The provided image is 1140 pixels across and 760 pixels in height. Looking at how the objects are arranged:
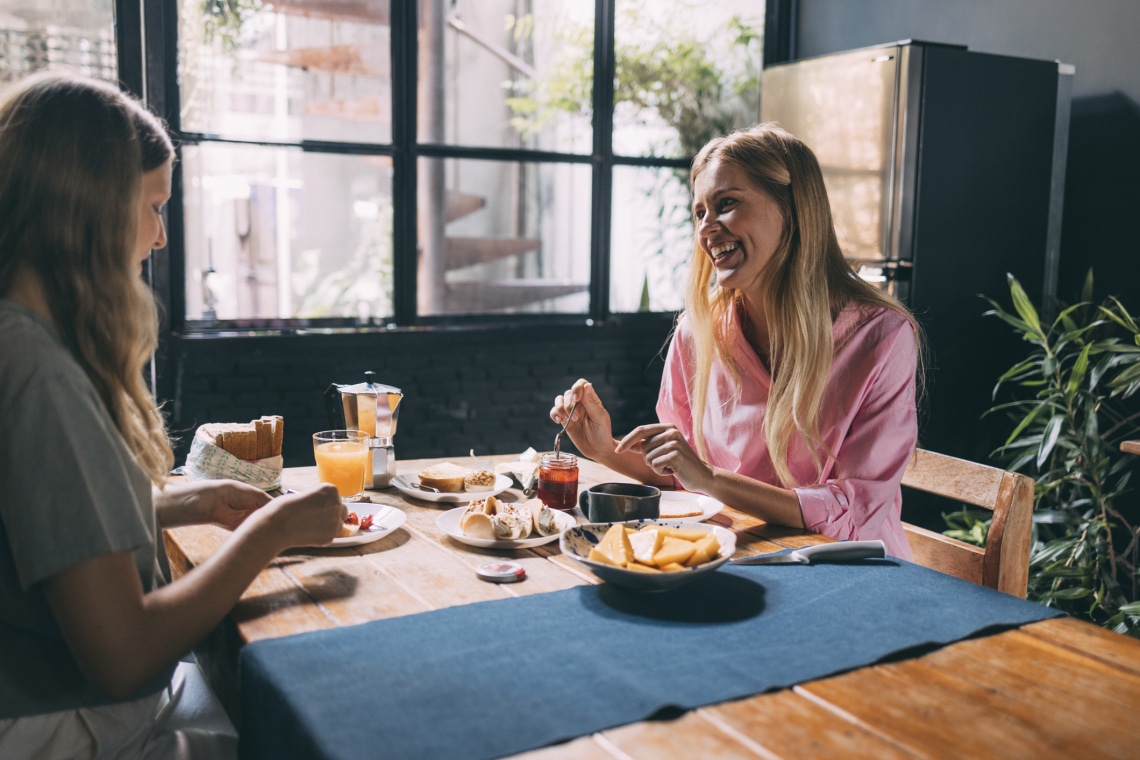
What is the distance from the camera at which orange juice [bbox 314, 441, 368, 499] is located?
5.84 ft

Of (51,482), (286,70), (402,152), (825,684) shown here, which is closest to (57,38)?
(286,70)

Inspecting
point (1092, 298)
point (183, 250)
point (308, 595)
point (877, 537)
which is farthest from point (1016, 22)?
point (308, 595)

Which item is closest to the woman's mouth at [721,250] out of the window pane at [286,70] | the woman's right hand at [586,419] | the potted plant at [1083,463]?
the woman's right hand at [586,419]

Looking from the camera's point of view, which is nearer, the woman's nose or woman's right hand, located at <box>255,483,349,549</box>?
woman's right hand, located at <box>255,483,349,549</box>

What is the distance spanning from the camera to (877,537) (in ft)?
5.65

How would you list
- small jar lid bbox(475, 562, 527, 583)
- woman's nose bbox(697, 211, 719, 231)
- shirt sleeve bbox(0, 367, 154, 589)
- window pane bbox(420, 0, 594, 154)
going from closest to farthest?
1. shirt sleeve bbox(0, 367, 154, 589)
2. small jar lid bbox(475, 562, 527, 583)
3. woman's nose bbox(697, 211, 719, 231)
4. window pane bbox(420, 0, 594, 154)

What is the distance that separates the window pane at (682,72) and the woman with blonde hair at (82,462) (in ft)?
10.8

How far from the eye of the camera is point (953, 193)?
338 cm

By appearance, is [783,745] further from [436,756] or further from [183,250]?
[183,250]

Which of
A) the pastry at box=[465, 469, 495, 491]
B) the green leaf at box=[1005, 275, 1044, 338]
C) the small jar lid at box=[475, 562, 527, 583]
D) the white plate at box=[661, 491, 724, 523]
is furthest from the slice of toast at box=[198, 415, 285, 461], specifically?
the green leaf at box=[1005, 275, 1044, 338]

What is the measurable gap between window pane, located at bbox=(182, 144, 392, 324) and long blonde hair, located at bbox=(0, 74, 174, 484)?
2579mm

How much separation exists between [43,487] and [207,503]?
488 mm

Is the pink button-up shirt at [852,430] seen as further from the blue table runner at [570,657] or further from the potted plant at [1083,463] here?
the potted plant at [1083,463]

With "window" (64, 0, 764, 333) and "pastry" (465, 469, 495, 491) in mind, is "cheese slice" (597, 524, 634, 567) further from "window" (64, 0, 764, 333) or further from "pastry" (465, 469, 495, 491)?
"window" (64, 0, 764, 333)
